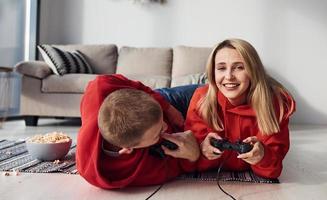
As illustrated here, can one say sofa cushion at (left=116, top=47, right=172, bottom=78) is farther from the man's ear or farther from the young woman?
the man's ear

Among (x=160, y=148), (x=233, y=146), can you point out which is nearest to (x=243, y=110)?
(x=233, y=146)

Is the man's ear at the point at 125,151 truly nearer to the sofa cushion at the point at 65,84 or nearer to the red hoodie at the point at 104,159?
the red hoodie at the point at 104,159

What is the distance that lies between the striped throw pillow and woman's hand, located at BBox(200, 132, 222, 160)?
199cm

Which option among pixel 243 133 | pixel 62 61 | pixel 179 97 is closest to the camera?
pixel 243 133

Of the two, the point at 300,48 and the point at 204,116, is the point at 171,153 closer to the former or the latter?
the point at 204,116

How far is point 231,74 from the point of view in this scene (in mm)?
1104

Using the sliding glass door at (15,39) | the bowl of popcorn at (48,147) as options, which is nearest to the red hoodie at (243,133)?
the bowl of popcorn at (48,147)

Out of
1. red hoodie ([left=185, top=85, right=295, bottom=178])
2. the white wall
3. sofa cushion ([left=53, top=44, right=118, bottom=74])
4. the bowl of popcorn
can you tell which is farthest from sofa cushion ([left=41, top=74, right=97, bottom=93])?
red hoodie ([left=185, top=85, right=295, bottom=178])

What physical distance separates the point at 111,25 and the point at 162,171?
2766 millimetres

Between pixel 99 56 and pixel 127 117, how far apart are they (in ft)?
8.56

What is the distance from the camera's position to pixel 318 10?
332cm

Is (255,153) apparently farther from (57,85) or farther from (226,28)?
(226,28)

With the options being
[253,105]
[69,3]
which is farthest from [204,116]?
[69,3]

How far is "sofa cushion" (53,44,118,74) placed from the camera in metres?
3.32
